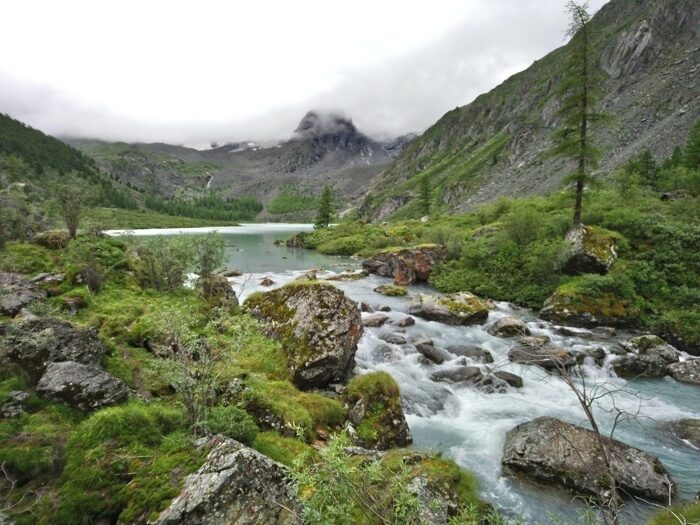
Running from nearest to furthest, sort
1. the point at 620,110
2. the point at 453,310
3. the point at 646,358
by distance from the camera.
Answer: the point at 646,358 → the point at 453,310 → the point at 620,110

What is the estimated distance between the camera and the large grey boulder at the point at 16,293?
12930 millimetres

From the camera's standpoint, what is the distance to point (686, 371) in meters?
17.4

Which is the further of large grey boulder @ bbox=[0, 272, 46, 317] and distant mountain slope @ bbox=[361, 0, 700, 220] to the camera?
distant mountain slope @ bbox=[361, 0, 700, 220]

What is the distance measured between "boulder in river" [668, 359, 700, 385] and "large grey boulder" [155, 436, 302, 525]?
20.4 m

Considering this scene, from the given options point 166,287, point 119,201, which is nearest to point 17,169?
point 119,201

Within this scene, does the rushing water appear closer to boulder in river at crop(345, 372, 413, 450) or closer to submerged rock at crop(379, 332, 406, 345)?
submerged rock at crop(379, 332, 406, 345)

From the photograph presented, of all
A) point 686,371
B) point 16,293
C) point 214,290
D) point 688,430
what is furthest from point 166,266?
point 686,371

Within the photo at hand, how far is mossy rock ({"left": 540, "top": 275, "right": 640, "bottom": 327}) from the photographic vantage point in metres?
24.1

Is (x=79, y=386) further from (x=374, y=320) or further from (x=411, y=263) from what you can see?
(x=411, y=263)

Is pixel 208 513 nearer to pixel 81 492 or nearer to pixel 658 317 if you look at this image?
pixel 81 492

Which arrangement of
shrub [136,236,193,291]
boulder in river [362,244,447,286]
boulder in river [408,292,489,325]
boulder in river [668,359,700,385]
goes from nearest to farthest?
boulder in river [668,359,700,385], shrub [136,236,193,291], boulder in river [408,292,489,325], boulder in river [362,244,447,286]

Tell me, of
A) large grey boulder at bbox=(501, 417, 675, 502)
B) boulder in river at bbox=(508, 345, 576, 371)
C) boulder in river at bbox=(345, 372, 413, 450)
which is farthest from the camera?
boulder in river at bbox=(508, 345, 576, 371)

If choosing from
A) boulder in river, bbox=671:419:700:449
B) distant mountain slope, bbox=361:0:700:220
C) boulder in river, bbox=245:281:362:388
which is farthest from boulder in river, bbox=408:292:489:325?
distant mountain slope, bbox=361:0:700:220

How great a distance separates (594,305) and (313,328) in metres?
21.2
